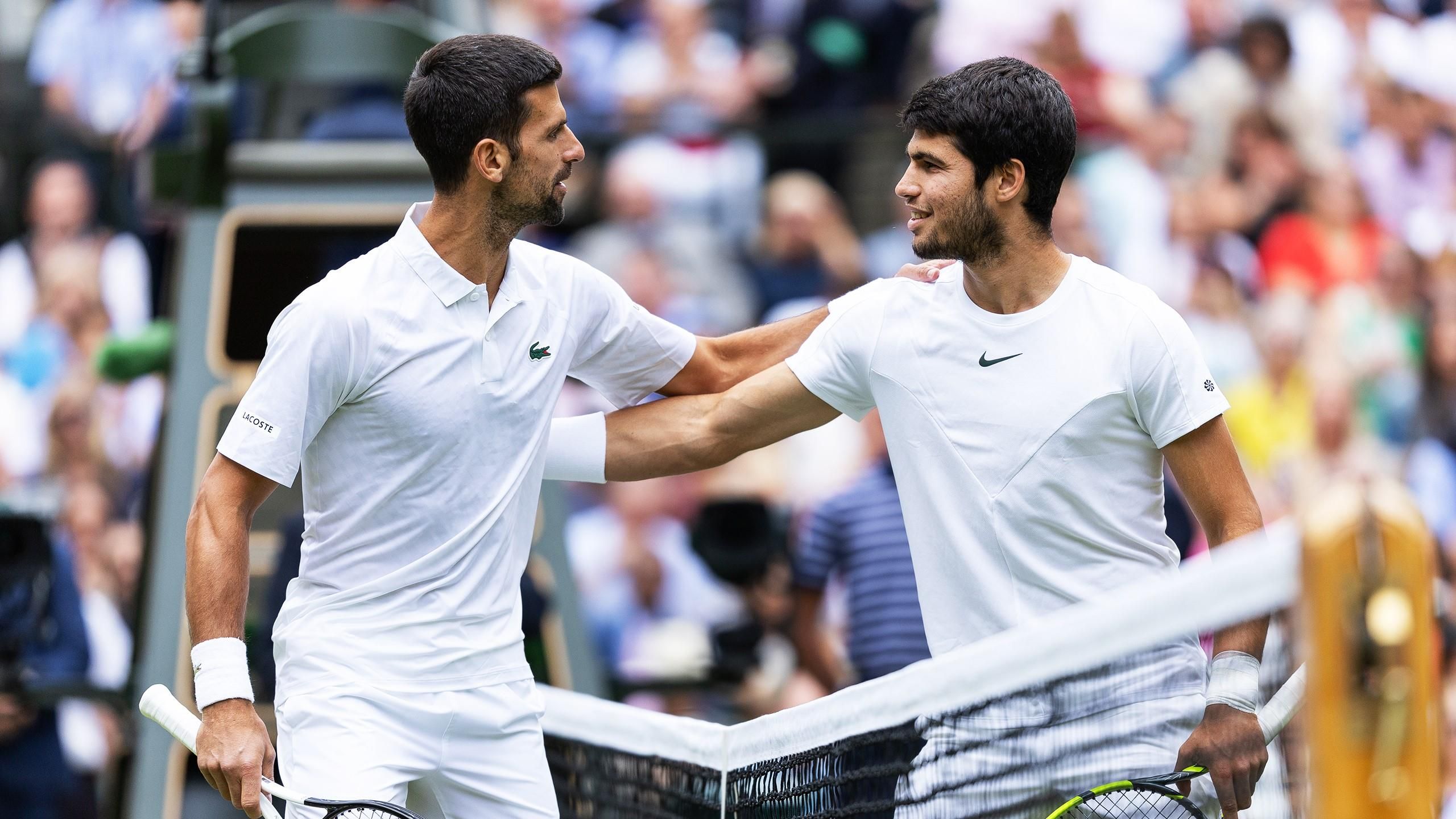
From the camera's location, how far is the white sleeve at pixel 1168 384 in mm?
3557

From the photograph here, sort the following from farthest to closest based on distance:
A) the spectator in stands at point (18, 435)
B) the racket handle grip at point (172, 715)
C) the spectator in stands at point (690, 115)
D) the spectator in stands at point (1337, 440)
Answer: the spectator in stands at point (690, 115) < the spectator in stands at point (18, 435) < the spectator in stands at point (1337, 440) < the racket handle grip at point (172, 715)

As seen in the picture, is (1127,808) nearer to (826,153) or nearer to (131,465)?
(131,465)

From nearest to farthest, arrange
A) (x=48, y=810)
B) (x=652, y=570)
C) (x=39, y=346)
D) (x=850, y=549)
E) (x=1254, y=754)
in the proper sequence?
(x=1254, y=754) < (x=850, y=549) < (x=48, y=810) < (x=652, y=570) < (x=39, y=346)

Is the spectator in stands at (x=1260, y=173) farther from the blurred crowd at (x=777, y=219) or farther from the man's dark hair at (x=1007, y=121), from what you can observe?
the man's dark hair at (x=1007, y=121)

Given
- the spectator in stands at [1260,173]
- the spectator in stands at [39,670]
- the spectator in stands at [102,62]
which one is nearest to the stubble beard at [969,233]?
the spectator in stands at [39,670]

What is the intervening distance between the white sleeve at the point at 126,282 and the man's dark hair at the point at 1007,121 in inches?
267

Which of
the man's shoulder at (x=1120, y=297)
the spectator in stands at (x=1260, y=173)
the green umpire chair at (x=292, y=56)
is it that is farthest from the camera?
the spectator in stands at (x=1260, y=173)

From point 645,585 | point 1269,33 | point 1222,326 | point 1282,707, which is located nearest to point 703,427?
point 1282,707

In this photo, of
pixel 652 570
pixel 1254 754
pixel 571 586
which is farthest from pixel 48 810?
pixel 1254 754

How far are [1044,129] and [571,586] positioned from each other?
3.66 metres

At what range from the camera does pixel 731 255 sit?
10.1m

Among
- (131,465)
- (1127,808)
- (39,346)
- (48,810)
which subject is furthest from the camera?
(39,346)

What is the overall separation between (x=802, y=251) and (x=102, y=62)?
12.6 feet

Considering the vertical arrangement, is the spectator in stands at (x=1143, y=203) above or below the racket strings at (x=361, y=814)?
above
